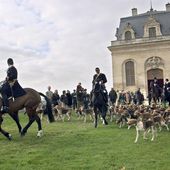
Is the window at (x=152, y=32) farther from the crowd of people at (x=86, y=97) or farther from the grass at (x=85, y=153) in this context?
the grass at (x=85, y=153)

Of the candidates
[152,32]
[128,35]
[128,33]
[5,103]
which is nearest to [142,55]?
[152,32]

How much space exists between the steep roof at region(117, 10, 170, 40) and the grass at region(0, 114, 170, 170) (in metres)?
44.7

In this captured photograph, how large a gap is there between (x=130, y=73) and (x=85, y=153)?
44728 millimetres

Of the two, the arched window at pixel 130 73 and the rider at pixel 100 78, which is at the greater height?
the arched window at pixel 130 73

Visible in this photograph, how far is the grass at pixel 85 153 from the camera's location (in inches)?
340

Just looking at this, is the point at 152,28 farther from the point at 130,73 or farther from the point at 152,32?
the point at 130,73

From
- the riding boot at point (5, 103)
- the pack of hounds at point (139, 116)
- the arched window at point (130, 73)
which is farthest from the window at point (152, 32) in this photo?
the riding boot at point (5, 103)

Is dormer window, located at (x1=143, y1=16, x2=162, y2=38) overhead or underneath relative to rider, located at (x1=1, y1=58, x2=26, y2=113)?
overhead

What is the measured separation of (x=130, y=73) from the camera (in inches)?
2130

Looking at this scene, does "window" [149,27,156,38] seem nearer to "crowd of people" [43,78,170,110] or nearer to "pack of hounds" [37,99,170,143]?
"crowd of people" [43,78,170,110]

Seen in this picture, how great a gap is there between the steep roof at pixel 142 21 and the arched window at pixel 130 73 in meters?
5.00

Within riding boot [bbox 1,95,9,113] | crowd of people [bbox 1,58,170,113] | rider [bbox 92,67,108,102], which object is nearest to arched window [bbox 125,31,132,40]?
crowd of people [bbox 1,58,170,113]

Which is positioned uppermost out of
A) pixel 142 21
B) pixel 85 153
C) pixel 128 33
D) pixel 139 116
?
pixel 142 21

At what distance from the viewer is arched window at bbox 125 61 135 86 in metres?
53.9
